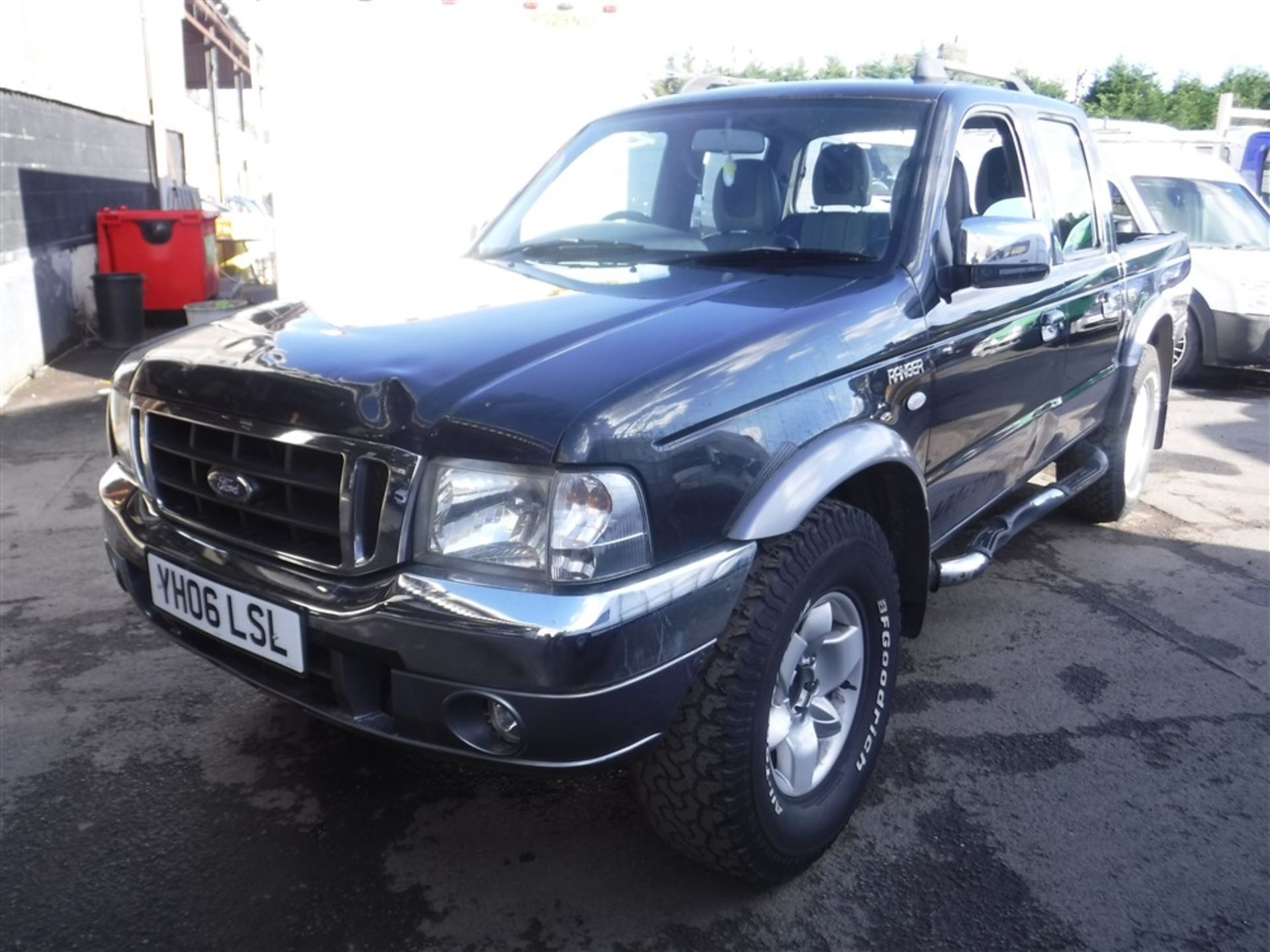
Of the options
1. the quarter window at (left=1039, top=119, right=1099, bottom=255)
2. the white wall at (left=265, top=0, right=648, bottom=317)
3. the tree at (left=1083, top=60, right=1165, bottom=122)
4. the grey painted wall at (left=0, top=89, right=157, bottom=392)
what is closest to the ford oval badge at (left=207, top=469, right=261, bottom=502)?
the quarter window at (left=1039, top=119, right=1099, bottom=255)

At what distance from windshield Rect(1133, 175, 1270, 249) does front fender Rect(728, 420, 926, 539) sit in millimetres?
8185

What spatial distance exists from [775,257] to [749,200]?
0.30 meters

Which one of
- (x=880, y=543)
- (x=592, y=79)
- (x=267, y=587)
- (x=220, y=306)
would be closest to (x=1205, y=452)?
(x=592, y=79)

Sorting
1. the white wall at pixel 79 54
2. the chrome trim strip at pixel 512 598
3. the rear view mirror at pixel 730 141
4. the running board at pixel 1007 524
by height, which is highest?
the white wall at pixel 79 54

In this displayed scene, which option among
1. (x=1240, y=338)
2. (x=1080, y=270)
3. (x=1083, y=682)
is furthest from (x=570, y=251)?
(x=1240, y=338)

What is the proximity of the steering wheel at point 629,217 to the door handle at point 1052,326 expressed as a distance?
1.33 m

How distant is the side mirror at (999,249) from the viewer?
2.91 metres

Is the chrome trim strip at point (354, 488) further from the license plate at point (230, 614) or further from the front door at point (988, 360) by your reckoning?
the front door at point (988, 360)

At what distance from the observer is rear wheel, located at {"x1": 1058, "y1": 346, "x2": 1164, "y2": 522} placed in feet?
16.2

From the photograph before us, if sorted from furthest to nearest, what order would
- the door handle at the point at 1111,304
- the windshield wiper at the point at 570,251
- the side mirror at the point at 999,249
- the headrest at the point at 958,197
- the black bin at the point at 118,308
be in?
the black bin at the point at 118,308 → the door handle at the point at 1111,304 → the windshield wiper at the point at 570,251 → the headrest at the point at 958,197 → the side mirror at the point at 999,249

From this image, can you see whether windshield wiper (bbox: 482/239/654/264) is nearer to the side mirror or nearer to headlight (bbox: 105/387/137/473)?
the side mirror

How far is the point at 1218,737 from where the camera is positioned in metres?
3.33

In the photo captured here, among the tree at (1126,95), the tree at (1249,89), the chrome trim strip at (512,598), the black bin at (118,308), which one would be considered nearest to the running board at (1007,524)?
the chrome trim strip at (512,598)

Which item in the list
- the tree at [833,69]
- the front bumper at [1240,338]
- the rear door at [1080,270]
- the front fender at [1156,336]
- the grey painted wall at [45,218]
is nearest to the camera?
the rear door at [1080,270]
